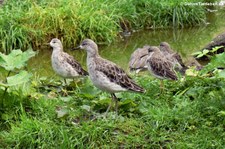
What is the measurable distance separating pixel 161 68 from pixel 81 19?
213 inches

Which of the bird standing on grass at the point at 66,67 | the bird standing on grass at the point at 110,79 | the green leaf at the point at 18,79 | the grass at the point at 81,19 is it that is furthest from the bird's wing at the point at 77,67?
the grass at the point at 81,19

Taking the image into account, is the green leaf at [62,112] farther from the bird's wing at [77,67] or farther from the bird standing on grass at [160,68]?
the bird's wing at [77,67]

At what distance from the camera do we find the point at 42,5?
1417cm

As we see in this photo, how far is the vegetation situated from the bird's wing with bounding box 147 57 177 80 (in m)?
0.63

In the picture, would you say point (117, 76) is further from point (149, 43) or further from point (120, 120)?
point (149, 43)

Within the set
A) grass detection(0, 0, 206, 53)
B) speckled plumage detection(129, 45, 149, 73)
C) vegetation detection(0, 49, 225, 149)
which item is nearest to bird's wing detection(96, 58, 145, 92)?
vegetation detection(0, 49, 225, 149)

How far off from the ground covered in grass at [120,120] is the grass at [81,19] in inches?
222

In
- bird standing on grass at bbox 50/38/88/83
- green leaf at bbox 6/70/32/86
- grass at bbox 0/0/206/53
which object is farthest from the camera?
grass at bbox 0/0/206/53

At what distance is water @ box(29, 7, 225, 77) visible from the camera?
41.7 feet

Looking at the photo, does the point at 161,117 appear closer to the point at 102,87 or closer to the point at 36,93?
the point at 102,87

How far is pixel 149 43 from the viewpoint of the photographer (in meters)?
14.3

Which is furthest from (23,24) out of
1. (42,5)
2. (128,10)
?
(128,10)

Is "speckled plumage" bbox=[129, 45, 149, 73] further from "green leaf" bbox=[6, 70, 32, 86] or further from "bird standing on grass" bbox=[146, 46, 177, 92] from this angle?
"green leaf" bbox=[6, 70, 32, 86]

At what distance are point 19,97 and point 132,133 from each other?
1.48 meters
